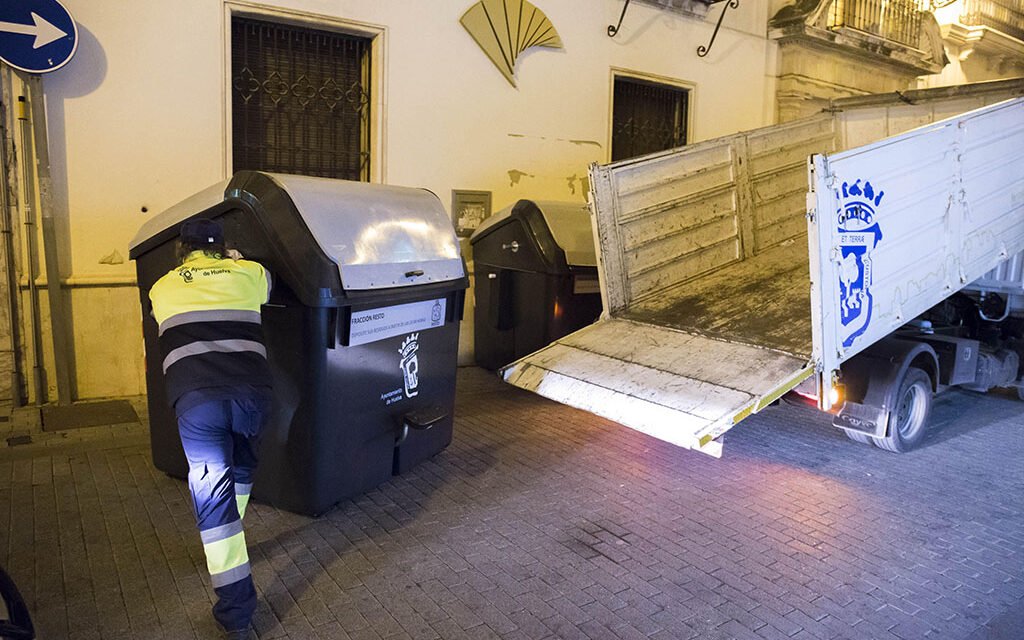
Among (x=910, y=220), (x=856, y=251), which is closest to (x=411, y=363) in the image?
(x=856, y=251)

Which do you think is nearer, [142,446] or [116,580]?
[116,580]

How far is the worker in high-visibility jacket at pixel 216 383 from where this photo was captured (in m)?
3.13

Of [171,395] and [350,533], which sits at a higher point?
[171,395]

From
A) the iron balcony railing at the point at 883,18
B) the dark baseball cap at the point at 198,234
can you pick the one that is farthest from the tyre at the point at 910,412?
the iron balcony railing at the point at 883,18

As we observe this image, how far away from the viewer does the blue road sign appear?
5613 millimetres

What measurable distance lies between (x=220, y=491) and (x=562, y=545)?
1.77 metres

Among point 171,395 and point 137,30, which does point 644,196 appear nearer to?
point 171,395

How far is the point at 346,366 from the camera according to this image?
4.17 metres

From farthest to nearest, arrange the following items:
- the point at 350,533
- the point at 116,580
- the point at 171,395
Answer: the point at 350,533 → the point at 116,580 → the point at 171,395

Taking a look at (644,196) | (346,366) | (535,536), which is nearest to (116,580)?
(346,366)

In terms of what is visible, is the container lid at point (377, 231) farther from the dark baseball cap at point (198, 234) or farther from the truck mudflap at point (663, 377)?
the truck mudflap at point (663, 377)

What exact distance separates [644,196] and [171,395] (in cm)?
376


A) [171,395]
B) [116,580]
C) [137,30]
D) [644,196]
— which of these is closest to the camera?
[171,395]

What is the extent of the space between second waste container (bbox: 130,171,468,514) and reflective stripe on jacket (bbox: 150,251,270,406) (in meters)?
0.60
